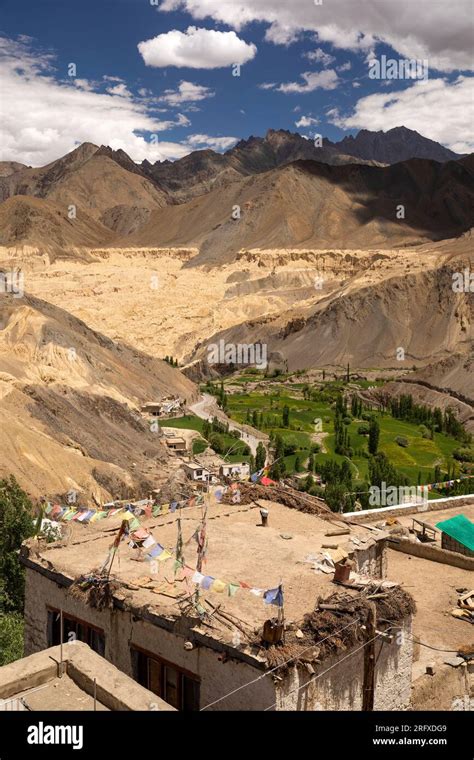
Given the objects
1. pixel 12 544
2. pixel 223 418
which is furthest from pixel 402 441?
pixel 12 544

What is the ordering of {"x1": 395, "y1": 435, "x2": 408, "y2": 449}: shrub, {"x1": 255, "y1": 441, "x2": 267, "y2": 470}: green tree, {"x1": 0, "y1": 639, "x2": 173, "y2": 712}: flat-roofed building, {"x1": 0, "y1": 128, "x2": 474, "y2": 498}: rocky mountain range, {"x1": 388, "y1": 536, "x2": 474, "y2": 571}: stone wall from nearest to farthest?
{"x1": 0, "y1": 639, "x2": 173, "y2": 712}: flat-roofed building < {"x1": 388, "y1": 536, "x2": 474, "y2": 571}: stone wall < {"x1": 0, "y1": 128, "x2": 474, "y2": 498}: rocky mountain range < {"x1": 255, "y1": 441, "x2": 267, "y2": 470}: green tree < {"x1": 395, "y1": 435, "x2": 408, "y2": 449}: shrub

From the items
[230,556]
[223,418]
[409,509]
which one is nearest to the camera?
[230,556]

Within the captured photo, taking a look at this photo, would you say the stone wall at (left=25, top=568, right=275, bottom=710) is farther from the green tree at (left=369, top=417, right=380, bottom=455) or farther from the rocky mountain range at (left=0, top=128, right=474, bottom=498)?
the green tree at (left=369, top=417, right=380, bottom=455)

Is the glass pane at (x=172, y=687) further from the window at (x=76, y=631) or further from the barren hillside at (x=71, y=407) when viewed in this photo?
the barren hillside at (x=71, y=407)

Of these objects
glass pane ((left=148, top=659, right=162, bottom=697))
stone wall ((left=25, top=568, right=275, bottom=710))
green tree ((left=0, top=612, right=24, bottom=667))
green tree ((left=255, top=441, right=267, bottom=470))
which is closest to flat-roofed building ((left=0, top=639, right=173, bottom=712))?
stone wall ((left=25, top=568, right=275, bottom=710))

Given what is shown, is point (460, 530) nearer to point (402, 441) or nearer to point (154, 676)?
point (154, 676)

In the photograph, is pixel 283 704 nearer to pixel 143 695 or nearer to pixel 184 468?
pixel 143 695
